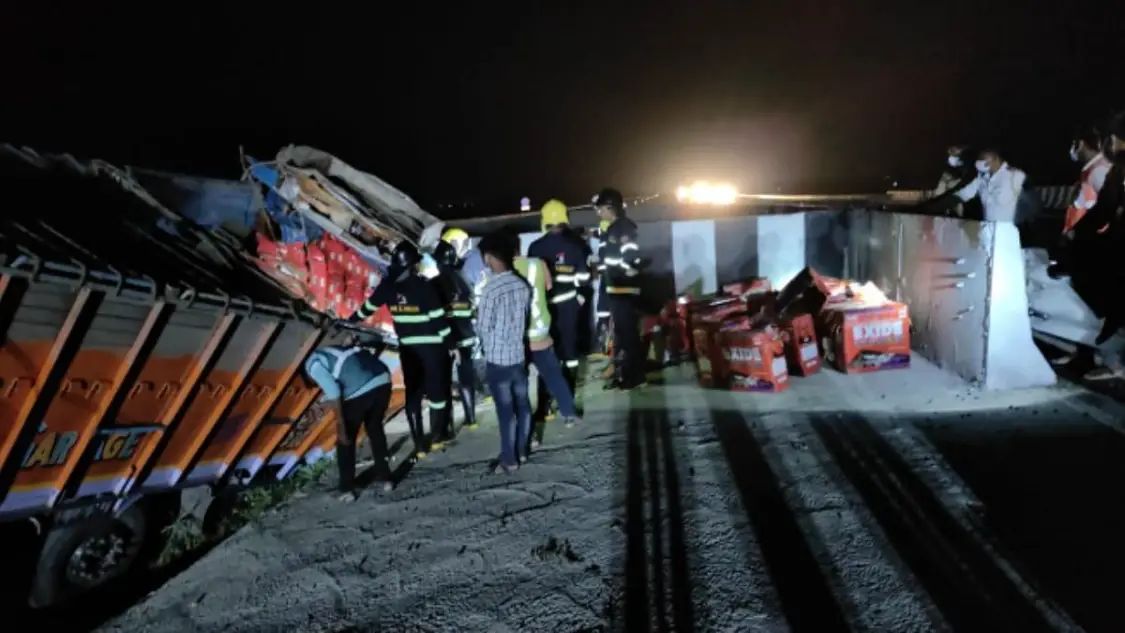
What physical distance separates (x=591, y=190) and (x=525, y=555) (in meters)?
38.0

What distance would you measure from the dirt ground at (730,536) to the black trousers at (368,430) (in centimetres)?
19

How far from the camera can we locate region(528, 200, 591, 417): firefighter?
22.7ft

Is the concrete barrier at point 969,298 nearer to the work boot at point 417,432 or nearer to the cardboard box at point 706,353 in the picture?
the cardboard box at point 706,353

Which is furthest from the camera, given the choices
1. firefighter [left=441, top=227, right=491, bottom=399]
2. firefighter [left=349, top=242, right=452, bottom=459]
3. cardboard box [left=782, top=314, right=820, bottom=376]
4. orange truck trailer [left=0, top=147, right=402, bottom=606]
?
firefighter [left=441, top=227, right=491, bottom=399]

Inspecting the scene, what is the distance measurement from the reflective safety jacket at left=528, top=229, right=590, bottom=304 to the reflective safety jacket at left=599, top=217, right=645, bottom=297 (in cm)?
35

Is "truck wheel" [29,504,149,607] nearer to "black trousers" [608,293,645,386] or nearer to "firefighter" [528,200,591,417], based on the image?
"firefighter" [528,200,591,417]

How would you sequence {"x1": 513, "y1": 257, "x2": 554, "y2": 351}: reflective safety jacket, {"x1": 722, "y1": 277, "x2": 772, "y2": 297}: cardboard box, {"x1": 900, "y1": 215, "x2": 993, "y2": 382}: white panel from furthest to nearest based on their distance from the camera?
1. {"x1": 722, "y1": 277, "x2": 772, "y2": 297}: cardboard box
2. {"x1": 900, "y1": 215, "x2": 993, "y2": 382}: white panel
3. {"x1": 513, "y1": 257, "x2": 554, "y2": 351}: reflective safety jacket

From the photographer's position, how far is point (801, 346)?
731 cm

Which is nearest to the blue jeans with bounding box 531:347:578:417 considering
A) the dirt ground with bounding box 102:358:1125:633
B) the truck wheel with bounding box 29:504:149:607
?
the dirt ground with bounding box 102:358:1125:633

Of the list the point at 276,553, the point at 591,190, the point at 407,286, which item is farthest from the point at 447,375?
the point at 591,190

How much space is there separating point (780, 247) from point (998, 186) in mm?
3110

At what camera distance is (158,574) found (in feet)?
17.8

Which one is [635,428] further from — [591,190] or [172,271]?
[591,190]

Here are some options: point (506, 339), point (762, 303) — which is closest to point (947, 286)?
point (762, 303)
